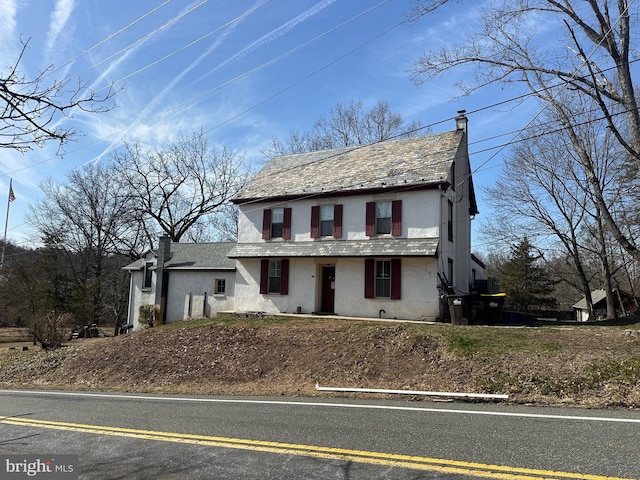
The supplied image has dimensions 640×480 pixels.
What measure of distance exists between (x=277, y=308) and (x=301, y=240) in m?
3.34

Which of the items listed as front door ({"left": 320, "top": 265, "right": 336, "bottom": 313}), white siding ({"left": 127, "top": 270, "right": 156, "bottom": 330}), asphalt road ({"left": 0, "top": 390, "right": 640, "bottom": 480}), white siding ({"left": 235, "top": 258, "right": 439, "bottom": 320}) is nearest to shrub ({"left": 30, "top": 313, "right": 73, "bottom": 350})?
white siding ({"left": 127, "top": 270, "right": 156, "bottom": 330})

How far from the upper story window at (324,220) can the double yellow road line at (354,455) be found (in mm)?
14199

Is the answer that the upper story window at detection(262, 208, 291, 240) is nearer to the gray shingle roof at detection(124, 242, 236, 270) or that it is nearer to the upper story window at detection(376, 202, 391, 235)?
the gray shingle roof at detection(124, 242, 236, 270)

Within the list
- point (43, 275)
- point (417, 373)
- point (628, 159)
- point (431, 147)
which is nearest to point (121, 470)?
point (417, 373)

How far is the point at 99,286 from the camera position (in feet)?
122

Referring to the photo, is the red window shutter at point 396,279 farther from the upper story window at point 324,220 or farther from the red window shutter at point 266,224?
the red window shutter at point 266,224

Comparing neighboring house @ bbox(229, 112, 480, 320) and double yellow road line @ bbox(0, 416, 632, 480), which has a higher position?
neighboring house @ bbox(229, 112, 480, 320)

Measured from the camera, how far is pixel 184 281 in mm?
24828

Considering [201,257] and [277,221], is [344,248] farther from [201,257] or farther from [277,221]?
[201,257]

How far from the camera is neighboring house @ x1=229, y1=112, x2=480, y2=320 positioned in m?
18.1

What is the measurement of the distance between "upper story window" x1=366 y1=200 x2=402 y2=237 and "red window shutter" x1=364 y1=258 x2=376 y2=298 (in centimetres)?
122

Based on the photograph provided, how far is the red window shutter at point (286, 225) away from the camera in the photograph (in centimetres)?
2128
